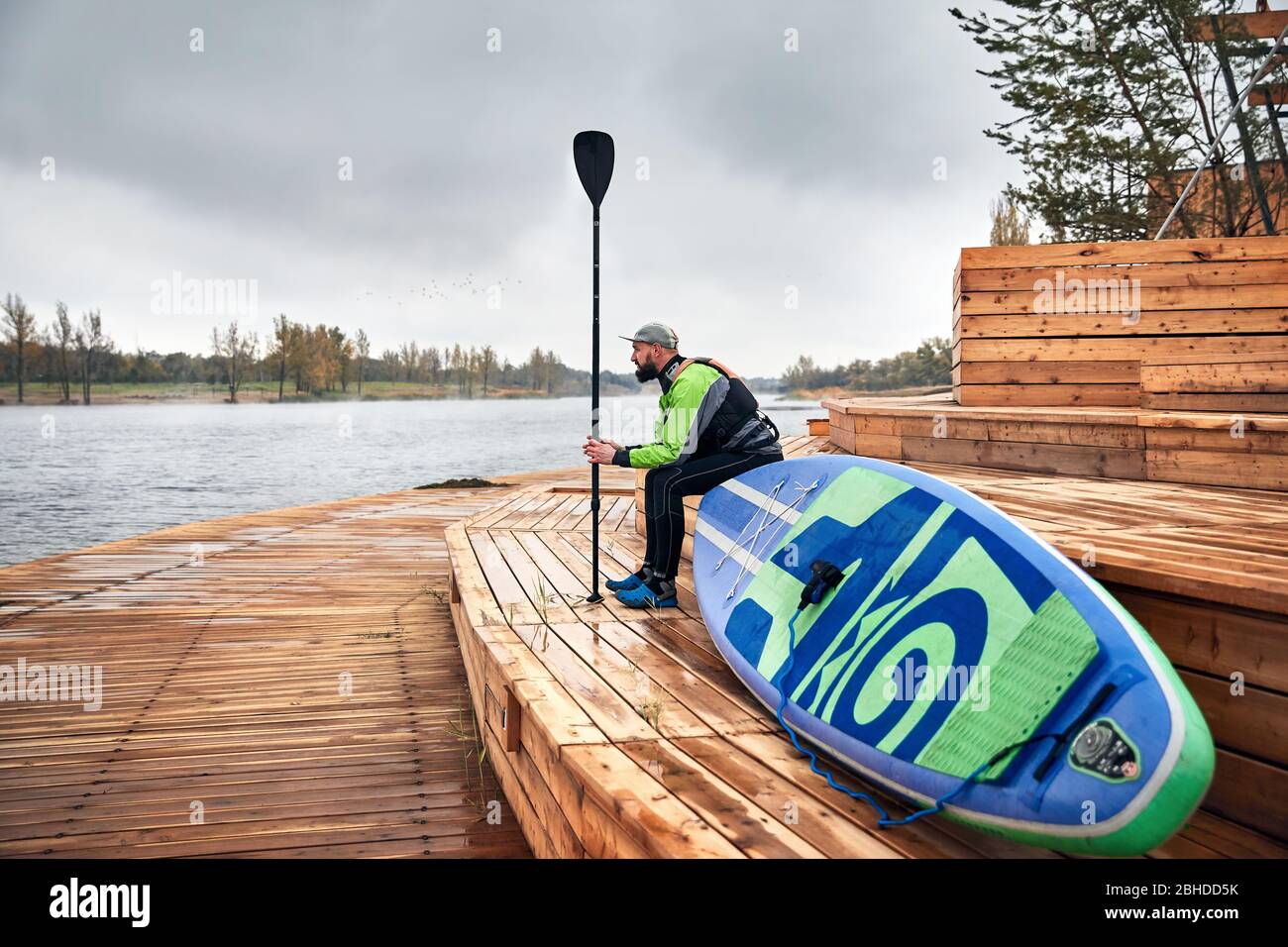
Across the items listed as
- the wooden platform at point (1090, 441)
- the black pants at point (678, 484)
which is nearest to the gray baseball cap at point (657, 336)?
the black pants at point (678, 484)

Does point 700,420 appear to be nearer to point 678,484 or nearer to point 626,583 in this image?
point 678,484

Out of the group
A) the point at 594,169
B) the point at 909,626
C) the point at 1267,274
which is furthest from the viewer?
the point at 1267,274

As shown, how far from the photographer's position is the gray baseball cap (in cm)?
389

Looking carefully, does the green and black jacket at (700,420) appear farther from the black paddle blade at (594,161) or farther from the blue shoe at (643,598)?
the black paddle blade at (594,161)

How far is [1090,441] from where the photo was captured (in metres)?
4.79

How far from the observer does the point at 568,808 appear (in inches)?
90.0

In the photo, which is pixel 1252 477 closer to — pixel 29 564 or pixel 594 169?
pixel 594 169

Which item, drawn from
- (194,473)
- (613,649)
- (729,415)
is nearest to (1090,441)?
(729,415)

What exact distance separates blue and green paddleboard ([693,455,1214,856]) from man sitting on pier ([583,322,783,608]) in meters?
0.79

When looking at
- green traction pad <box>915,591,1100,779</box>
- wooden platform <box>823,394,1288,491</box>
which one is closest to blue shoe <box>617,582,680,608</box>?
green traction pad <box>915,591,1100,779</box>

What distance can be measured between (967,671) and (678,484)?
197 centimetres

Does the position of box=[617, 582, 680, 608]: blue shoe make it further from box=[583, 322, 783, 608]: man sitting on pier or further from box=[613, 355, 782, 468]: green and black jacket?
box=[613, 355, 782, 468]: green and black jacket
